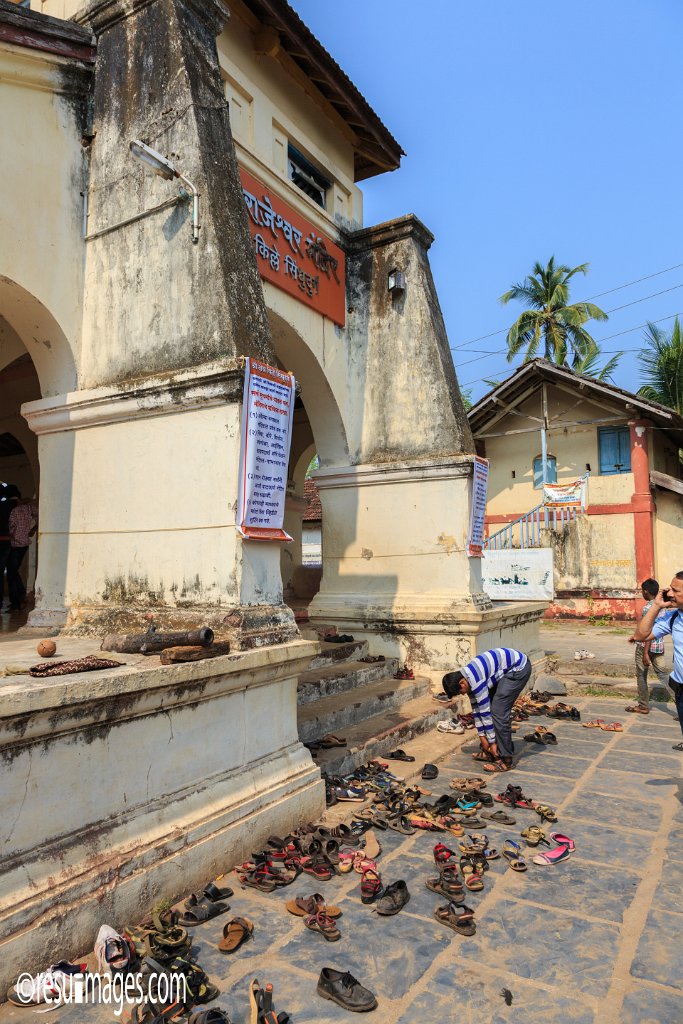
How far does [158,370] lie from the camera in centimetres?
468

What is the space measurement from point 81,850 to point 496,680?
396 cm

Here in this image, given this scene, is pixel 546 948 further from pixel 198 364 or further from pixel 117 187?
pixel 117 187

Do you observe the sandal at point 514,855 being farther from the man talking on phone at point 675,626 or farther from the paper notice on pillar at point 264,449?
the paper notice on pillar at point 264,449

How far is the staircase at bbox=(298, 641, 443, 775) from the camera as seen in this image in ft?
18.3

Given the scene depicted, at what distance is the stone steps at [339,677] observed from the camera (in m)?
6.42

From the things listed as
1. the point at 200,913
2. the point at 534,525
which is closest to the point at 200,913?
the point at 200,913

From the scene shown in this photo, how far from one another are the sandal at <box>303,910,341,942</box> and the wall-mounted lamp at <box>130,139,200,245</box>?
4.17 metres

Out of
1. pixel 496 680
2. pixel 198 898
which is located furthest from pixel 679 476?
pixel 198 898

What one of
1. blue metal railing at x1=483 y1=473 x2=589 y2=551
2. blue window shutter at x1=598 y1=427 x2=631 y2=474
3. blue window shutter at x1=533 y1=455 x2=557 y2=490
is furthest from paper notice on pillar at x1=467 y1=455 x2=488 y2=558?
blue window shutter at x1=533 y1=455 x2=557 y2=490

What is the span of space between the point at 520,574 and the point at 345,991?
39.0 ft

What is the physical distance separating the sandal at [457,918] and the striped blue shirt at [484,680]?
2.63 metres

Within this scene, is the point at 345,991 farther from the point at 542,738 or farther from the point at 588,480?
the point at 588,480

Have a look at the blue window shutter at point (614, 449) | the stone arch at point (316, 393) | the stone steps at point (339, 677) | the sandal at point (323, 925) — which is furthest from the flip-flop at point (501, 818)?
the blue window shutter at point (614, 449)

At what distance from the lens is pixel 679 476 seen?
789 inches
